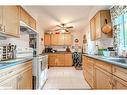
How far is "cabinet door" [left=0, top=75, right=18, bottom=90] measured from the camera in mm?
1688

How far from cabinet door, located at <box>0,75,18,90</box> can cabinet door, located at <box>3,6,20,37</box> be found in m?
0.83

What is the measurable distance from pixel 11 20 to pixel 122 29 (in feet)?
7.54

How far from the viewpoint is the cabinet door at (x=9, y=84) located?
5.54 ft

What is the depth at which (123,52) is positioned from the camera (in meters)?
3.12

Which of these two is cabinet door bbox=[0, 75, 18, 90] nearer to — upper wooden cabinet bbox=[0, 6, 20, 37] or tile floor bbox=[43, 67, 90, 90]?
upper wooden cabinet bbox=[0, 6, 20, 37]

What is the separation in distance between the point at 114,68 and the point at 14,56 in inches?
78.3

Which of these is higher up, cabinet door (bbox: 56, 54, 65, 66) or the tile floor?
cabinet door (bbox: 56, 54, 65, 66)

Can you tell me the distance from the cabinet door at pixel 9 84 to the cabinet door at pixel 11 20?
→ 2.72 ft

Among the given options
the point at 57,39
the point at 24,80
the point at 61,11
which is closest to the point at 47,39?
the point at 57,39

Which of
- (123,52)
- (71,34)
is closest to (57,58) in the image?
(71,34)

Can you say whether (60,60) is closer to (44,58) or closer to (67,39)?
(67,39)

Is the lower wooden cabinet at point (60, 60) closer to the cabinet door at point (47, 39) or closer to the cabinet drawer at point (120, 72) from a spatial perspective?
the cabinet door at point (47, 39)

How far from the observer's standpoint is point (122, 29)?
3.28m

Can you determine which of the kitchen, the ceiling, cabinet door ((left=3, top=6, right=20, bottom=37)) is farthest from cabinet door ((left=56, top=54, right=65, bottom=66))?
cabinet door ((left=3, top=6, right=20, bottom=37))
